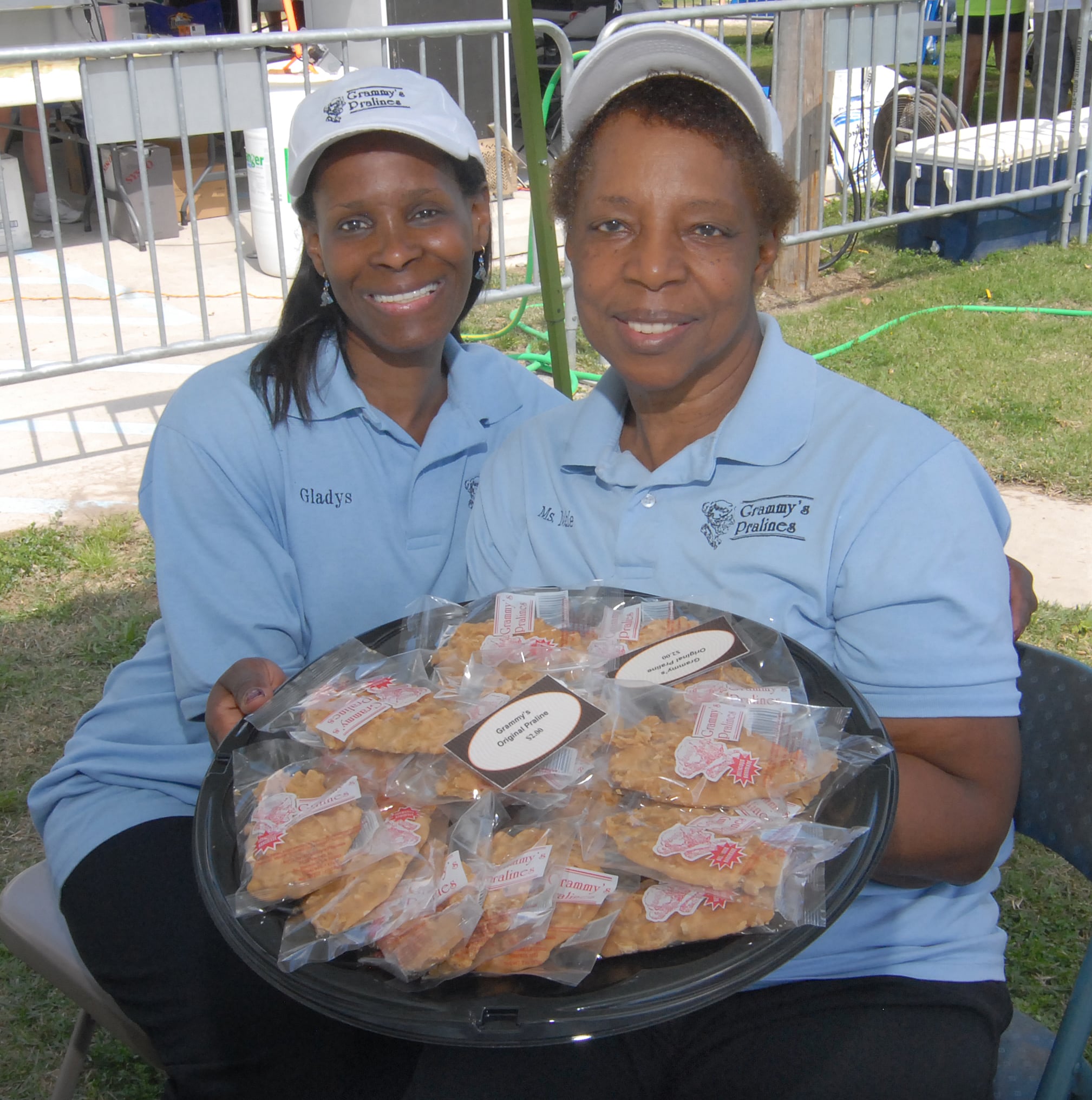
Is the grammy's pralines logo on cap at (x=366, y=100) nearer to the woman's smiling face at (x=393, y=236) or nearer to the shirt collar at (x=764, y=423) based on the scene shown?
the woman's smiling face at (x=393, y=236)

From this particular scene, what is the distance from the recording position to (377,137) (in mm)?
2107

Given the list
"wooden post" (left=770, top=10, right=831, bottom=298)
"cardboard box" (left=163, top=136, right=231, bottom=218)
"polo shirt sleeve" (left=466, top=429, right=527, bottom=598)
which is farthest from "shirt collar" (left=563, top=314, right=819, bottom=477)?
"cardboard box" (left=163, top=136, right=231, bottom=218)

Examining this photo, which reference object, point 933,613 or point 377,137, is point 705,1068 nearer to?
point 933,613

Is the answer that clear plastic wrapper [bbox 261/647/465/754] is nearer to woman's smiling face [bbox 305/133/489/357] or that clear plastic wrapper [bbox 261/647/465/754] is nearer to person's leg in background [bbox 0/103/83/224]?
woman's smiling face [bbox 305/133/489/357]

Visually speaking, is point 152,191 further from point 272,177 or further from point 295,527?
point 295,527

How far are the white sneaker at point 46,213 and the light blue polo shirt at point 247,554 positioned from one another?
749 cm

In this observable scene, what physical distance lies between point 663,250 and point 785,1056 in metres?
1.17

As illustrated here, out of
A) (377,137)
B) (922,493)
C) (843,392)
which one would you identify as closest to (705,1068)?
(922,493)

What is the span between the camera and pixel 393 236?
7.03 ft

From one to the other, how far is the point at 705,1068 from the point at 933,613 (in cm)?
68

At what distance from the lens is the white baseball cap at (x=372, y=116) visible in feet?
6.73

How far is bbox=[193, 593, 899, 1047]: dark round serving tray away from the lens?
3.61ft

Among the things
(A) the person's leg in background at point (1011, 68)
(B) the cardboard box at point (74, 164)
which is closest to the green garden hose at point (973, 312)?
(A) the person's leg in background at point (1011, 68)

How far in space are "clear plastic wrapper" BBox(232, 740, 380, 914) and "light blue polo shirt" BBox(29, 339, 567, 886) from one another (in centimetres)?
59
